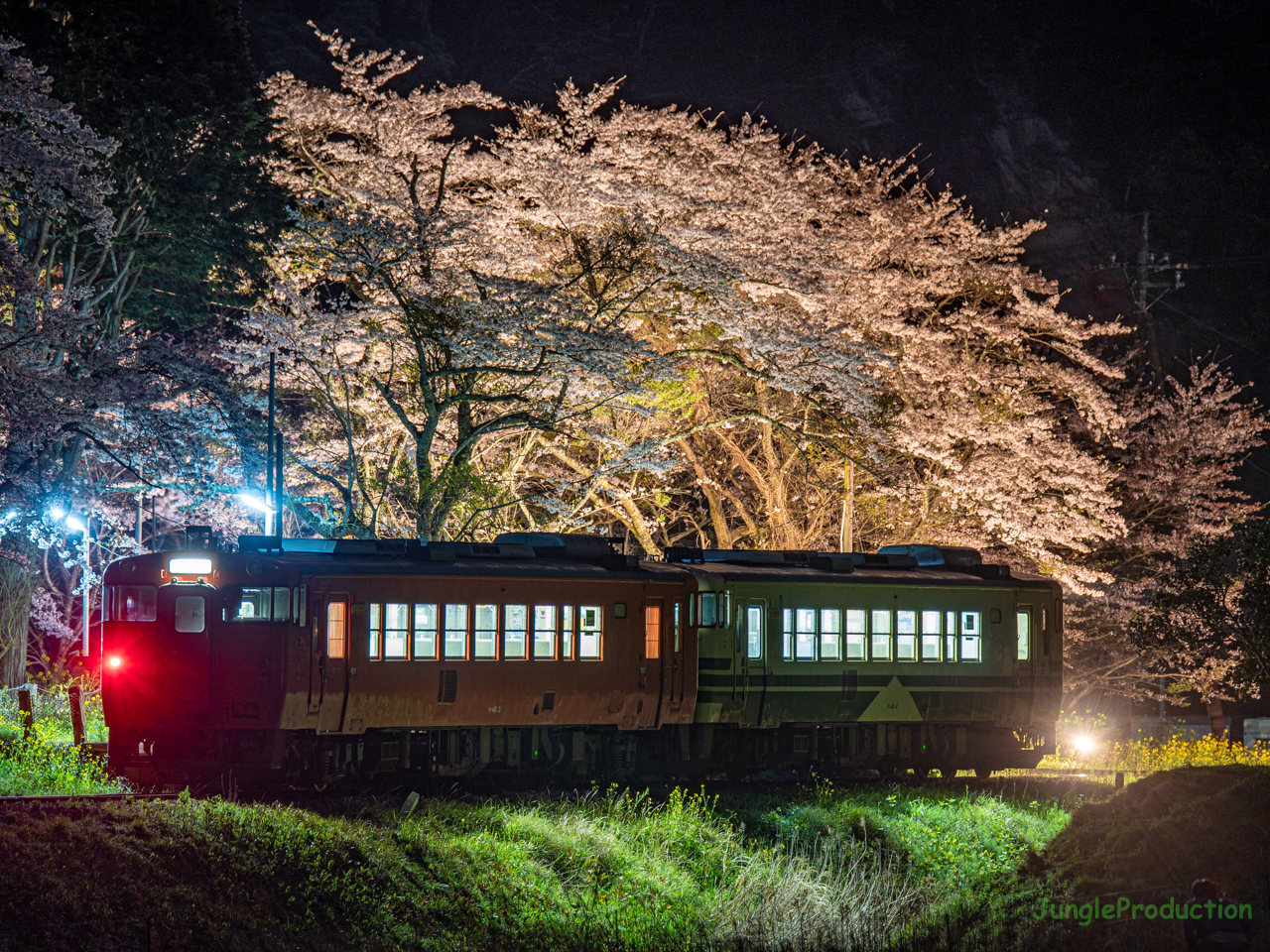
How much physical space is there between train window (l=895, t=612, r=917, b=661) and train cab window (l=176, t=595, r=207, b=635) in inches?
373

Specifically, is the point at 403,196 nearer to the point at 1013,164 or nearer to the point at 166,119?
the point at 166,119

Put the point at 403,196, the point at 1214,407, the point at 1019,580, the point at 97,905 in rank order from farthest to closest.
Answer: the point at 1214,407 → the point at 403,196 → the point at 1019,580 → the point at 97,905

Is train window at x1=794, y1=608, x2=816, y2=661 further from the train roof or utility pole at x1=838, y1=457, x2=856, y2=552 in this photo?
utility pole at x1=838, y1=457, x2=856, y2=552

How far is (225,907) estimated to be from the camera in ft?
Result: 34.6

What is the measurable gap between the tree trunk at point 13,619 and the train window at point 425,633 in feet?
43.3

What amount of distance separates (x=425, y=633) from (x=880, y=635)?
671cm

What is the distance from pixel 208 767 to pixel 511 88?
4312cm

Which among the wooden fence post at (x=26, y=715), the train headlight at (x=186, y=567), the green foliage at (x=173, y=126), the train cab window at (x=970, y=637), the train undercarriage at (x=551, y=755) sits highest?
the green foliage at (x=173, y=126)

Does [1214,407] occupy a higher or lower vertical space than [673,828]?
higher

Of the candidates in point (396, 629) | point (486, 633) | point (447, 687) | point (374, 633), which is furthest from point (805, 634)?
point (374, 633)

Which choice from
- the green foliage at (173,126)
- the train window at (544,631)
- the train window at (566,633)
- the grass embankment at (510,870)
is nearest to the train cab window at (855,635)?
the grass embankment at (510,870)

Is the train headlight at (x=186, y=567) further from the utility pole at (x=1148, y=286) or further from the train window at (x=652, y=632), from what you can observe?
the utility pole at (x=1148, y=286)

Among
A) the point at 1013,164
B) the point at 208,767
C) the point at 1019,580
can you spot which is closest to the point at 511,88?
the point at 1013,164

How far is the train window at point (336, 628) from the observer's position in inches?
591
